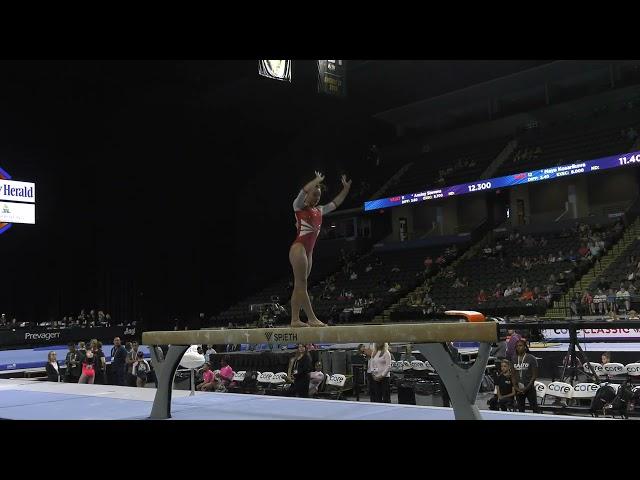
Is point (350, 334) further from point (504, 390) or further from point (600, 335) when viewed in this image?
point (600, 335)

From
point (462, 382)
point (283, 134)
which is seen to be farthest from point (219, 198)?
point (462, 382)

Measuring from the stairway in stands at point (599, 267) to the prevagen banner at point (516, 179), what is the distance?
2644 millimetres

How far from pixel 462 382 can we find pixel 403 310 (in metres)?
20.2

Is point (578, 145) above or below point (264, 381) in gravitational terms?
above

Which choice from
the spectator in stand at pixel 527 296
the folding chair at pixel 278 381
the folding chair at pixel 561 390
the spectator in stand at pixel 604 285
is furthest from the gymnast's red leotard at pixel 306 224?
the spectator in stand at pixel 527 296

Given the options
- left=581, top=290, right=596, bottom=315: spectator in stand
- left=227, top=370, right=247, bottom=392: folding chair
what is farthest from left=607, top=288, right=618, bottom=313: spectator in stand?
left=227, top=370, right=247, bottom=392: folding chair

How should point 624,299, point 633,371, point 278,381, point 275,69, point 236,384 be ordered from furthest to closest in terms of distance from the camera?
point 624,299, point 275,69, point 236,384, point 278,381, point 633,371

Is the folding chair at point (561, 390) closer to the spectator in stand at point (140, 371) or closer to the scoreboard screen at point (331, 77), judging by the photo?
the spectator in stand at point (140, 371)

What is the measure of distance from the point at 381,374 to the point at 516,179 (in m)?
18.4

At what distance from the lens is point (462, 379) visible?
16.1 ft

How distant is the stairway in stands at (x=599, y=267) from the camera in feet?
66.3

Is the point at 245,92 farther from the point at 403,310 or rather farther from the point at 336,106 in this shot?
the point at 403,310

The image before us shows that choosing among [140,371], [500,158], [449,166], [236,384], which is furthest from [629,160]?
[140,371]

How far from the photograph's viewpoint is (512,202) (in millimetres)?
30188
